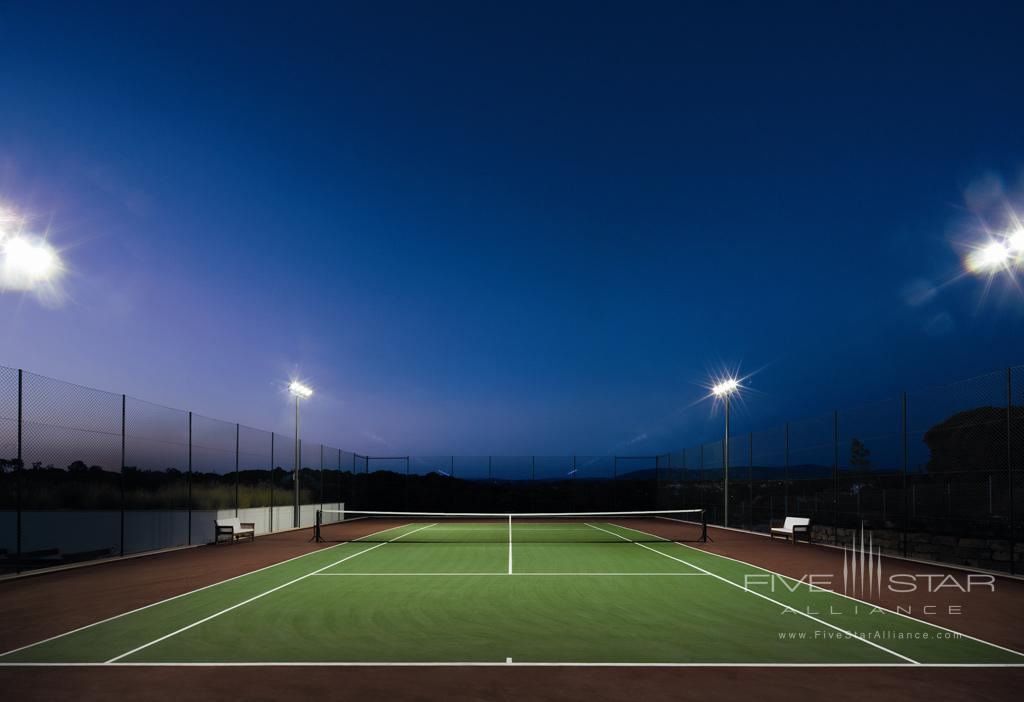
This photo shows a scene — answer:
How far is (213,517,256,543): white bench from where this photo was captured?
22.3 m

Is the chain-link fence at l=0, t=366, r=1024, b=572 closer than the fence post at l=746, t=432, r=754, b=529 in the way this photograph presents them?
Yes

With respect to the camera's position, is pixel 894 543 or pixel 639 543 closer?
pixel 894 543

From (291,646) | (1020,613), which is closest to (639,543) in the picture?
(1020,613)

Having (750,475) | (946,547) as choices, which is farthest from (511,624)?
(750,475)

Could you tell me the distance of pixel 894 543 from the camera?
1911 cm

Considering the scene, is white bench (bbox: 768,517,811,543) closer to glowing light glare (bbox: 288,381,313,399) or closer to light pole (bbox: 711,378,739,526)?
light pole (bbox: 711,378,739,526)

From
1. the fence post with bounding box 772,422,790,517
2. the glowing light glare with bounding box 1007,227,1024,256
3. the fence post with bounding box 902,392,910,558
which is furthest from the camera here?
the fence post with bounding box 772,422,790,517

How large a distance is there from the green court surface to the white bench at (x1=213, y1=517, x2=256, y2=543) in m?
7.18

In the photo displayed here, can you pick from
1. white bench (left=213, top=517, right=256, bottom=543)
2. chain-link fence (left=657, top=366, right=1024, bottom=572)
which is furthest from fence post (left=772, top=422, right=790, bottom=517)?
white bench (left=213, top=517, right=256, bottom=543)

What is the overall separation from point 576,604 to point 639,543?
1261cm

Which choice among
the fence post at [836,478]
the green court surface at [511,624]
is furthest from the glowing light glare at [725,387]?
the green court surface at [511,624]

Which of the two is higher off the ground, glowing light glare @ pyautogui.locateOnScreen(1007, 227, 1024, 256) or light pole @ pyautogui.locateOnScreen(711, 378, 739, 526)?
glowing light glare @ pyautogui.locateOnScreen(1007, 227, 1024, 256)

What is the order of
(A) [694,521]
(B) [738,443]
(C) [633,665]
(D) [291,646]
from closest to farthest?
(C) [633,665], (D) [291,646], (B) [738,443], (A) [694,521]

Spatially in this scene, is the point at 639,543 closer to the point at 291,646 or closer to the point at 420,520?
the point at 291,646
